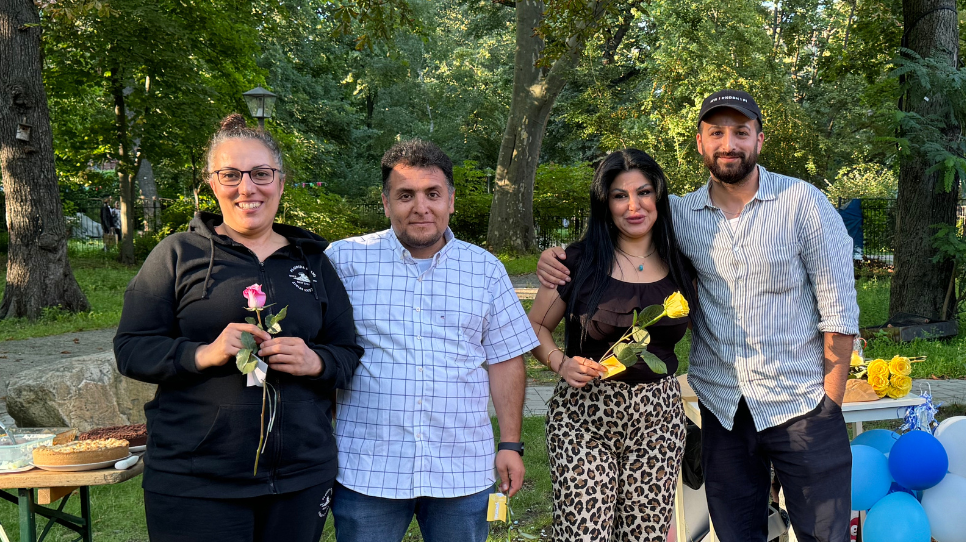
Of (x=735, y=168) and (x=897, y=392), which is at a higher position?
(x=735, y=168)

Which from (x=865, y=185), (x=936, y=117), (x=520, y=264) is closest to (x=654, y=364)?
(x=936, y=117)

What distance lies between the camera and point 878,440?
3896 millimetres

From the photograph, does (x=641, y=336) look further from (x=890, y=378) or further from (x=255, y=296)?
(x=890, y=378)

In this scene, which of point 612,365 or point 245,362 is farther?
point 612,365

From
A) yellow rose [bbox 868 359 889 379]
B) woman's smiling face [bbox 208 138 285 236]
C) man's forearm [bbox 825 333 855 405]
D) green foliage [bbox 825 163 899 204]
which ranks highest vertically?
green foliage [bbox 825 163 899 204]

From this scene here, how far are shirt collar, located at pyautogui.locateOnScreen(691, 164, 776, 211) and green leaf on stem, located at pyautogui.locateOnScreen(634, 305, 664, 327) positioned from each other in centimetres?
67

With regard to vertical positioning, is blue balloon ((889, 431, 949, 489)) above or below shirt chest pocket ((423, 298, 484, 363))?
below

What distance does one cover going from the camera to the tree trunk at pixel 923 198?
27.6ft

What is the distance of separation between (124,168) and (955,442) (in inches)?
742

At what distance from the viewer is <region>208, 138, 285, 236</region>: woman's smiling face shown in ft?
7.61

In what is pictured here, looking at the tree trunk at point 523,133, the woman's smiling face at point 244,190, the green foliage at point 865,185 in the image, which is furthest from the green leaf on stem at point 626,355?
the green foliage at point 865,185

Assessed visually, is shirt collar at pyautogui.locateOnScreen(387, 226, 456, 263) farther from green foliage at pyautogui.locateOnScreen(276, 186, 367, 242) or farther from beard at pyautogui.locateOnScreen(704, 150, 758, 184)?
green foliage at pyautogui.locateOnScreen(276, 186, 367, 242)

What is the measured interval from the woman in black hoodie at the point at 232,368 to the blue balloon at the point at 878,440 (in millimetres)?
2896

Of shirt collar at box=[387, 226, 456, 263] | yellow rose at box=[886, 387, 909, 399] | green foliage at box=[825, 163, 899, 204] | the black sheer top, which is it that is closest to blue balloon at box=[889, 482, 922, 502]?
yellow rose at box=[886, 387, 909, 399]
